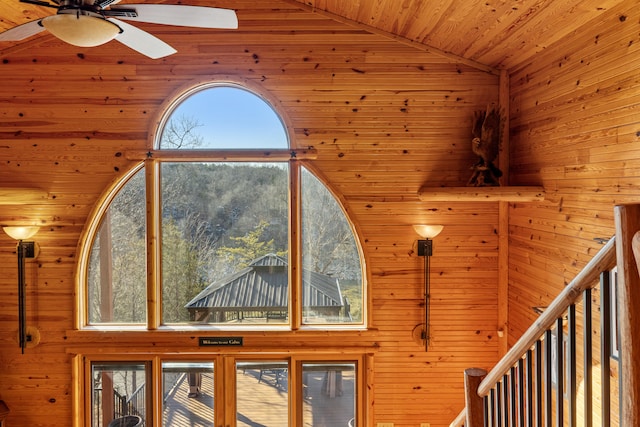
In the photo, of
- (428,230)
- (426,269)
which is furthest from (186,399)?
(428,230)

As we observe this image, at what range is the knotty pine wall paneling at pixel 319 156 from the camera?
3.97 meters

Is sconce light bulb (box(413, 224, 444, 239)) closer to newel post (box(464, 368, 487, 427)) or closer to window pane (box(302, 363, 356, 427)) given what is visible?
window pane (box(302, 363, 356, 427))

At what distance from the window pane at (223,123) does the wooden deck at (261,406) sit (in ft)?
7.88

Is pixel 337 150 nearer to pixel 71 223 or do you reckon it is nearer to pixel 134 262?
pixel 134 262

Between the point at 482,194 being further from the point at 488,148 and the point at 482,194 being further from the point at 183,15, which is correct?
the point at 183,15

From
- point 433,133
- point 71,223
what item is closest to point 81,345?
point 71,223

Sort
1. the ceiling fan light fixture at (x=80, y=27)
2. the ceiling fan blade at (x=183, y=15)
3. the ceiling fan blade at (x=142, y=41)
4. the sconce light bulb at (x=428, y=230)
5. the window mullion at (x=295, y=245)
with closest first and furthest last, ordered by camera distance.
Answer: the ceiling fan light fixture at (x=80, y=27) → the ceiling fan blade at (x=183, y=15) → the ceiling fan blade at (x=142, y=41) → the sconce light bulb at (x=428, y=230) → the window mullion at (x=295, y=245)

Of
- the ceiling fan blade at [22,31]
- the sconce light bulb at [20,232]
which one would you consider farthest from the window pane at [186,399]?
the ceiling fan blade at [22,31]

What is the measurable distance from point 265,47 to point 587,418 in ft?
12.3

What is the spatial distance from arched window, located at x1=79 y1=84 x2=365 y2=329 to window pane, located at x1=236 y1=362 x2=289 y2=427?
488 mm

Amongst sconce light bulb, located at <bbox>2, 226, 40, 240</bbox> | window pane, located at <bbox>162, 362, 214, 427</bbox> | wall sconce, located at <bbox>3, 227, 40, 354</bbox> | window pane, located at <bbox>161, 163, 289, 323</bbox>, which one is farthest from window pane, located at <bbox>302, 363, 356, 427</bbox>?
sconce light bulb, located at <bbox>2, 226, 40, 240</bbox>

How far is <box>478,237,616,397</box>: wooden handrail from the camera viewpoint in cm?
125

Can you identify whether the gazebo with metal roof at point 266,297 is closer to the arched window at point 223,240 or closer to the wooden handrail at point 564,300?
the arched window at point 223,240

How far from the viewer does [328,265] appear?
164 inches
